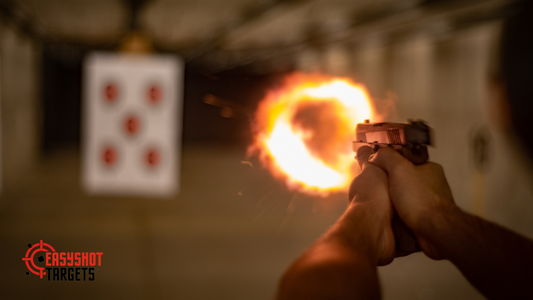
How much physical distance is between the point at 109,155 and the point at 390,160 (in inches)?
128

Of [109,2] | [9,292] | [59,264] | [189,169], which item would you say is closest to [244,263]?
[59,264]

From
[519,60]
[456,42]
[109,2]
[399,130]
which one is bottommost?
[399,130]

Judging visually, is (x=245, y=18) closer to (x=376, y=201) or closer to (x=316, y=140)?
(x=316, y=140)

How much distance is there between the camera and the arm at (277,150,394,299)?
0.54 m

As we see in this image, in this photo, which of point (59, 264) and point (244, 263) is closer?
point (59, 264)

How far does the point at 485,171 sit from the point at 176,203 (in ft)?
9.74

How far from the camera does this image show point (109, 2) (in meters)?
3.87

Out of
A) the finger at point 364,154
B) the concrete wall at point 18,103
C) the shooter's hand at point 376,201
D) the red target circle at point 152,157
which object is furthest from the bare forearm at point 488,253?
the concrete wall at point 18,103

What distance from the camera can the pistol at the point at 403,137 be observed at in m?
0.83

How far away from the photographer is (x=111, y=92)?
3400 millimetres

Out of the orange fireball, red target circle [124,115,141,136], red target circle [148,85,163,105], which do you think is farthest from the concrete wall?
the orange fireball

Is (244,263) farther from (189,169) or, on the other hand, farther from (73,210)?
(189,169)

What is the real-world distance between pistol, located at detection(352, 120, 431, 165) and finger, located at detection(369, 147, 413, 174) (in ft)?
0.04

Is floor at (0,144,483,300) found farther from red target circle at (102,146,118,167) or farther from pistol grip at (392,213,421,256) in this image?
pistol grip at (392,213,421,256)
